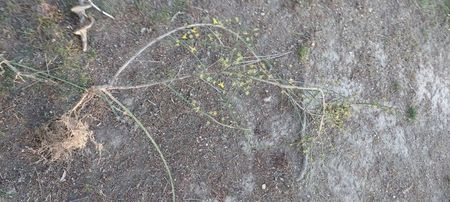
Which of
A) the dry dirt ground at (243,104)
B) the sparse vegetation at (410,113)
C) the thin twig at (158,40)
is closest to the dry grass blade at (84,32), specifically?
the dry dirt ground at (243,104)

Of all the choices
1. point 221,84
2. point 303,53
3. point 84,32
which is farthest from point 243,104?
point 84,32

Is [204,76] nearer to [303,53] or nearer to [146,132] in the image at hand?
[146,132]

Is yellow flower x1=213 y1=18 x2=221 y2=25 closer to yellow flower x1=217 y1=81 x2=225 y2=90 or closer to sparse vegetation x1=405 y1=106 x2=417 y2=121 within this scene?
yellow flower x1=217 y1=81 x2=225 y2=90

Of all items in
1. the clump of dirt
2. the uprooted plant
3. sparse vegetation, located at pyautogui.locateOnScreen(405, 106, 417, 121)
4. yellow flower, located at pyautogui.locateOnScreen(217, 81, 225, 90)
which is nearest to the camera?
the clump of dirt

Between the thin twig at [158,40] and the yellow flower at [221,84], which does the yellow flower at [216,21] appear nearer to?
the thin twig at [158,40]

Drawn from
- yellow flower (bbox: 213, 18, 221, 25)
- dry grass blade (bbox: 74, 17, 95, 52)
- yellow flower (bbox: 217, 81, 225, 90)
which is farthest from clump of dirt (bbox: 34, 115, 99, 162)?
yellow flower (bbox: 213, 18, 221, 25)

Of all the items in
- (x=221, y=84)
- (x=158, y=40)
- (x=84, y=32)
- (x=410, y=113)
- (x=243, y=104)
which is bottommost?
(x=410, y=113)

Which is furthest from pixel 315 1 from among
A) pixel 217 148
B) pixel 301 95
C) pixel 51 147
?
pixel 51 147
